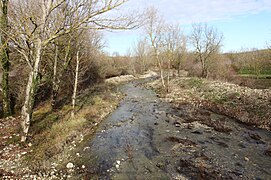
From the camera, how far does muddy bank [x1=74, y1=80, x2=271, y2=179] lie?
6145mm

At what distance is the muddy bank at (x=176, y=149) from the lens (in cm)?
614

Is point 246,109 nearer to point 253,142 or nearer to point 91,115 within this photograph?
point 253,142

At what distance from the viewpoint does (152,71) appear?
52.1m

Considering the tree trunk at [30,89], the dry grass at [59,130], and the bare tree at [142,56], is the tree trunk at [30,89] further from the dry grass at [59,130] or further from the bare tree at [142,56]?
the bare tree at [142,56]

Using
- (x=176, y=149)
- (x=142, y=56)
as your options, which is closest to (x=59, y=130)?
(x=176, y=149)

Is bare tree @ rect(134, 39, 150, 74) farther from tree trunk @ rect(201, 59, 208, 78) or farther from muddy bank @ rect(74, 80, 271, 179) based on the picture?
muddy bank @ rect(74, 80, 271, 179)

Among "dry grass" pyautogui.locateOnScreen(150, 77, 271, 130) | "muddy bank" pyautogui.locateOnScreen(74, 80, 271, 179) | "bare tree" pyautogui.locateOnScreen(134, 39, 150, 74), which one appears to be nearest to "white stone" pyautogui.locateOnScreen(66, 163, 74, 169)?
"muddy bank" pyautogui.locateOnScreen(74, 80, 271, 179)

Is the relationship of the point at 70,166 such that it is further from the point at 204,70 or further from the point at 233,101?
the point at 204,70

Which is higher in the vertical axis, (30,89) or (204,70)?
(204,70)

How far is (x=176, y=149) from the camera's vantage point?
7883 mm

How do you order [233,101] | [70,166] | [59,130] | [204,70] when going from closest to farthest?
[70,166] < [59,130] < [233,101] < [204,70]

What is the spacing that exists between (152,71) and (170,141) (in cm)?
4421

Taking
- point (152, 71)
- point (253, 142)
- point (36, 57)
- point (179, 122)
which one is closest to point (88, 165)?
point (36, 57)

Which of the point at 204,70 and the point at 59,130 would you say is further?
the point at 204,70
